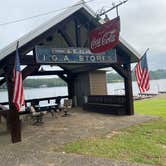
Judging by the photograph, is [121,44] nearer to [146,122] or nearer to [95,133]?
[146,122]

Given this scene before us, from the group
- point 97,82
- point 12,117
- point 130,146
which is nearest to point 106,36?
point 130,146

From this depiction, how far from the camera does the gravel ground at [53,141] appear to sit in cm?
605

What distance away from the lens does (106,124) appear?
10.2 meters

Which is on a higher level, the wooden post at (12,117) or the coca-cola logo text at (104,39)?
the coca-cola logo text at (104,39)

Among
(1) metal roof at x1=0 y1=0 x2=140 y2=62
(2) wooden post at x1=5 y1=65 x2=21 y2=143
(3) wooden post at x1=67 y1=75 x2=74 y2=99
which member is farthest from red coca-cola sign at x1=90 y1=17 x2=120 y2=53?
(3) wooden post at x1=67 y1=75 x2=74 y2=99

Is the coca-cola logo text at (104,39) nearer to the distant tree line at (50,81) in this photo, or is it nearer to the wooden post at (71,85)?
the wooden post at (71,85)

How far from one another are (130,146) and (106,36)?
3696mm

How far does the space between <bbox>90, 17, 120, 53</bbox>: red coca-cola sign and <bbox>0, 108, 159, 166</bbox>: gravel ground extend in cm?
289

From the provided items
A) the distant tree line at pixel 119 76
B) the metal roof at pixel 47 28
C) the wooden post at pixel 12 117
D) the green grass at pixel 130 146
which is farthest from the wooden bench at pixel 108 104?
the wooden post at pixel 12 117

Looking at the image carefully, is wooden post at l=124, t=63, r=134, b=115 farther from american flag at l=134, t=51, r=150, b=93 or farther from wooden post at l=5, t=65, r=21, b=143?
wooden post at l=5, t=65, r=21, b=143

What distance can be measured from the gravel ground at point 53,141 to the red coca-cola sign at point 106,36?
289 centimetres

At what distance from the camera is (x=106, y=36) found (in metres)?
8.74

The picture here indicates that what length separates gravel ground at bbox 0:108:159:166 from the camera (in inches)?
238

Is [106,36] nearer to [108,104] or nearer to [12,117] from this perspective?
[12,117]
